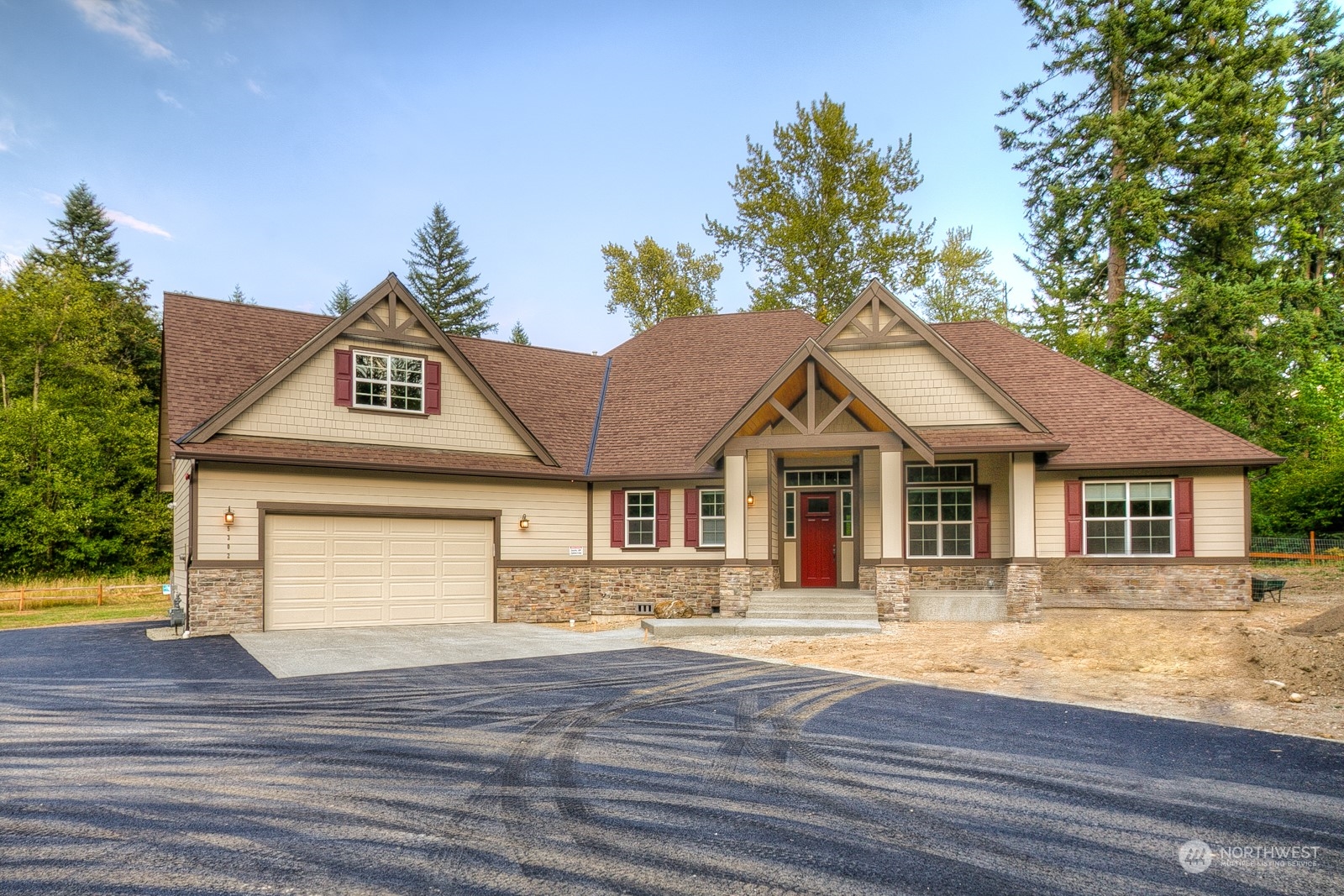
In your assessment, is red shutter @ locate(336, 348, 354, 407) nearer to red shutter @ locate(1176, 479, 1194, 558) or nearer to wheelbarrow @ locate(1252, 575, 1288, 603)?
red shutter @ locate(1176, 479, 1194, 558)

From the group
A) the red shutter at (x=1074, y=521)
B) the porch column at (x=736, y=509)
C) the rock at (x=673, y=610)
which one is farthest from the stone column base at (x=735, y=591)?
the red shutter at (x=1074, y=521)

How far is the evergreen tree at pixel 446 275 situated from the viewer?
50656mm

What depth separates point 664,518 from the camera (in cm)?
1902

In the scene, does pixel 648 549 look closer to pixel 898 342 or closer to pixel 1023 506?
pixel 898 342

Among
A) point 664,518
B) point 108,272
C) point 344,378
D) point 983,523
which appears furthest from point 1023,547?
point 108,272

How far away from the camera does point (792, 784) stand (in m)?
5.82

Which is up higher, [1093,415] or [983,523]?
[1093,415]

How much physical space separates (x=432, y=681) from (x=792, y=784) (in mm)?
5870

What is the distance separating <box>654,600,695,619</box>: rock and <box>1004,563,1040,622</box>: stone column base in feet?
22.1

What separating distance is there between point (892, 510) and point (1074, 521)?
427 centimetres

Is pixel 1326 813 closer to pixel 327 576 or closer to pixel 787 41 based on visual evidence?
pixel 327 576

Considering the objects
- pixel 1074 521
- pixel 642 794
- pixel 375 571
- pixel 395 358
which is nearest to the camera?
pixel 642 794

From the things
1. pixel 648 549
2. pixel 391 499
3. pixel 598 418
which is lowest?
pixel 648 549

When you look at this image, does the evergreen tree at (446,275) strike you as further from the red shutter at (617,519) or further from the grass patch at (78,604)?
the red shutter at (617,519)
